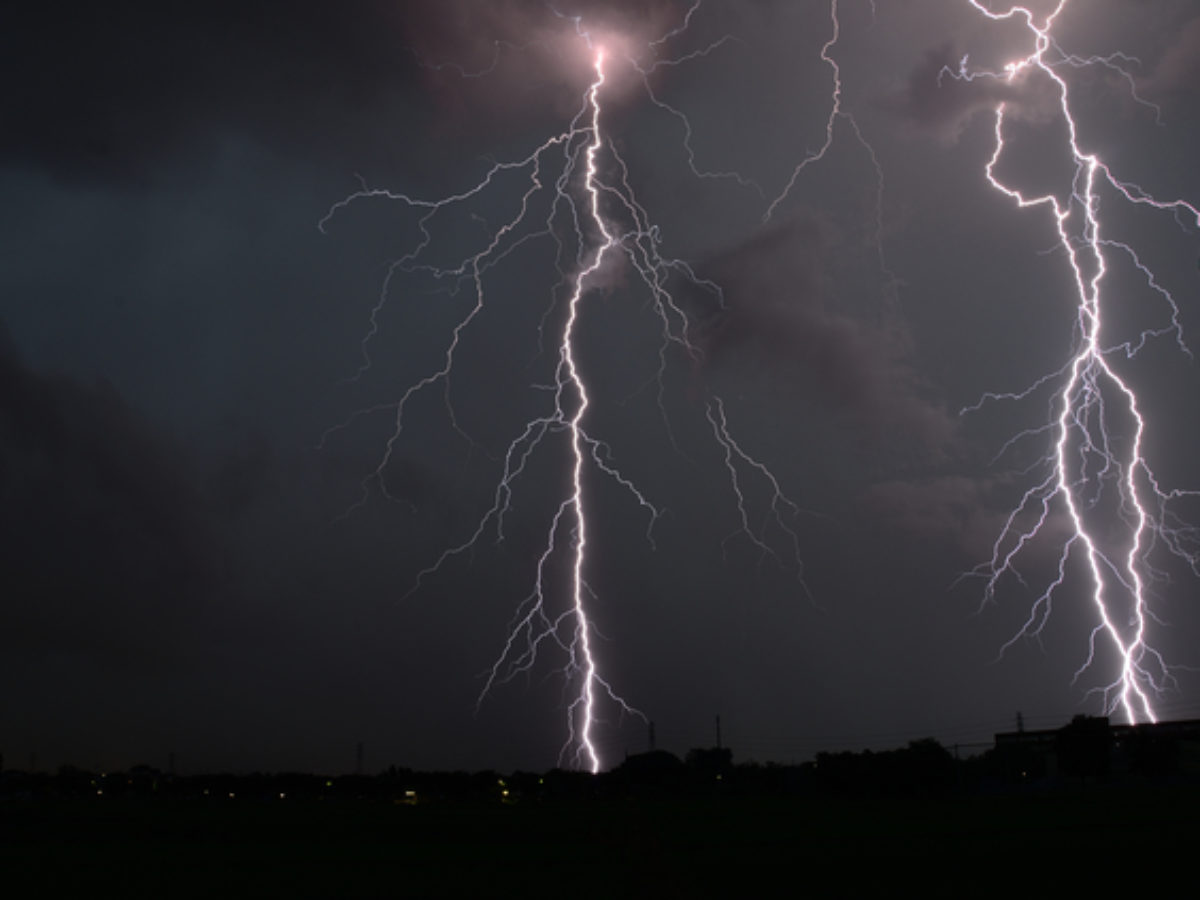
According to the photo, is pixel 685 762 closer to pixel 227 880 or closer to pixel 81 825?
pixel 81 825

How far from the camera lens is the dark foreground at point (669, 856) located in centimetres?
889

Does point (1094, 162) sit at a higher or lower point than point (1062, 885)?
higher

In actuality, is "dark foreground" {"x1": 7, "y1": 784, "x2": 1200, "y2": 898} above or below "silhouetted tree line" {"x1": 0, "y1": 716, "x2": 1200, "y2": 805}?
below

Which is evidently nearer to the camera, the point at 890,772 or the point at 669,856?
the point at 669,856

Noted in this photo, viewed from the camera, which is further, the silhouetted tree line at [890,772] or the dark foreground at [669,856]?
the silhouetted tree line at [890,772]

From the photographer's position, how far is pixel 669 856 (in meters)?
11.6

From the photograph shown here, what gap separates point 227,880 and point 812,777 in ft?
96.3

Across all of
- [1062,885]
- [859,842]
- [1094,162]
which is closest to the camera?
[1062,885]

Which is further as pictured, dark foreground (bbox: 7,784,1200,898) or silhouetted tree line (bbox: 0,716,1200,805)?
silhouetted tree line (bbox: 0,716,1200,805)

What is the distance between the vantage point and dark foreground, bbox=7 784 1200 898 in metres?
8.89

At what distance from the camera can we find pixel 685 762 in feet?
204

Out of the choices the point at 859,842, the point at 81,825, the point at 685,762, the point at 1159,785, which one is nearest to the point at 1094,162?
the point at 1159,785

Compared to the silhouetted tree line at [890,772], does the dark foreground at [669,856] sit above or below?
below

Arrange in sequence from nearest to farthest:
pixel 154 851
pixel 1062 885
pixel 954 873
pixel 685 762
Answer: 1. pixel 1062 885
2. pixel 954 873
3. pixel 154 851
4. pixel 685 762
